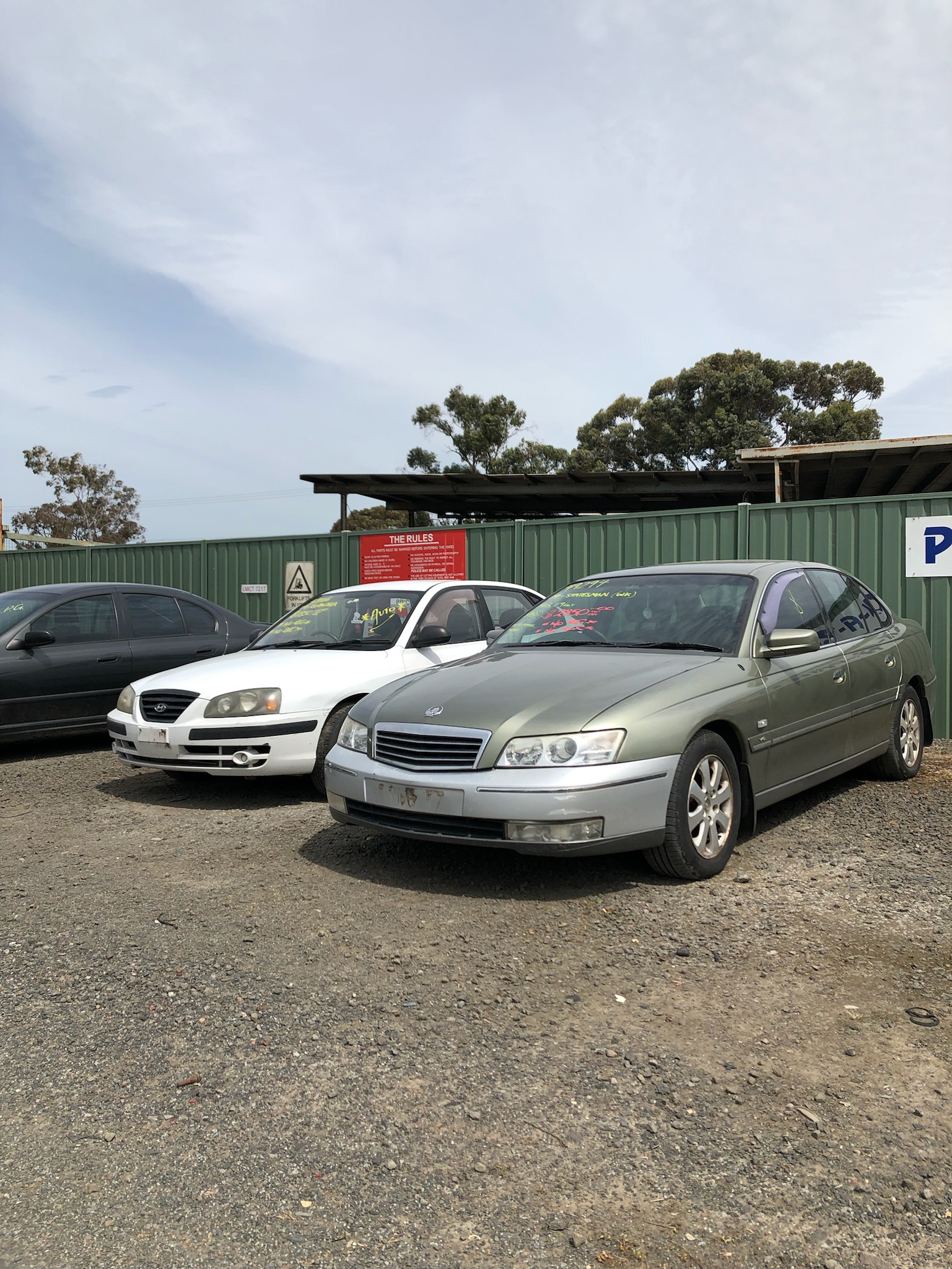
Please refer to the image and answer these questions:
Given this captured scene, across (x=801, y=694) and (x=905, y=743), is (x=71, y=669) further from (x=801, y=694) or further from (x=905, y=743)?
(x=905, y=743)

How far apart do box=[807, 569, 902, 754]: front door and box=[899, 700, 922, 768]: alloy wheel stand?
0.29m

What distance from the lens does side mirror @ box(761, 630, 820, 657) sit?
5.25m

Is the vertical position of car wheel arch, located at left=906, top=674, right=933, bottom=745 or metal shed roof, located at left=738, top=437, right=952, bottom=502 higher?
metal shed roof, located at left=738, top=437, right=952, bottom=502

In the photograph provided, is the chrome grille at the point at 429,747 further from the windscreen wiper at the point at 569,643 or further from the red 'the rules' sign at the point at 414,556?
the red 'the rules' sign at the point at 414,556

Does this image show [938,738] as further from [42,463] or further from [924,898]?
[42,463]

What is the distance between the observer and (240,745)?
6434mm

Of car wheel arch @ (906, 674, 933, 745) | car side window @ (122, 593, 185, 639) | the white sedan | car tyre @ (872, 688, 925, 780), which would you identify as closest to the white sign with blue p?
car wheel arch @ (906, 674, 933, 745)

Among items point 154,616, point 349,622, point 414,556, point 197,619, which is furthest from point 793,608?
point 414,556

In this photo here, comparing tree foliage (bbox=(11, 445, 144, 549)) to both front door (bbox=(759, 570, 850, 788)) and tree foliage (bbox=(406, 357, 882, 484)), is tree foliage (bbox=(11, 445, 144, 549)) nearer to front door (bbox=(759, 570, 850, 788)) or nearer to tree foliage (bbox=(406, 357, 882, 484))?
tree foliage (bbox=(406, 357, 882, 484))

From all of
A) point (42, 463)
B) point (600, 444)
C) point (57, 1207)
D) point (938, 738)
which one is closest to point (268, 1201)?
point (57, 1207)

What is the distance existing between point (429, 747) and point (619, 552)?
653 cm

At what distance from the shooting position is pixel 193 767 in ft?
21.4

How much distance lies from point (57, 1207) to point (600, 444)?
147 ft

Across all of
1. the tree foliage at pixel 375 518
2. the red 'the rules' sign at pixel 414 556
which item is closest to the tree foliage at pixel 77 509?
the tree foliage at pixel 375 518
